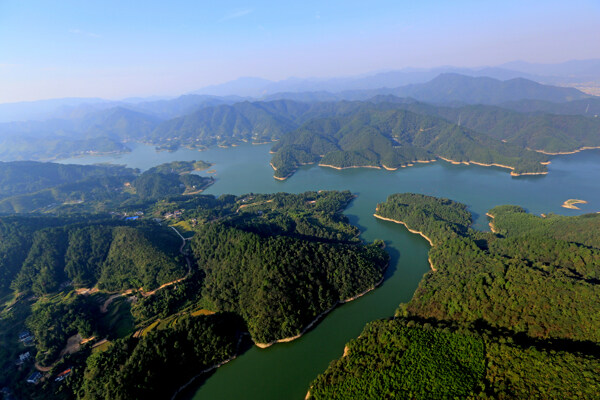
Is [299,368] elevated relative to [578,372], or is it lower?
lower

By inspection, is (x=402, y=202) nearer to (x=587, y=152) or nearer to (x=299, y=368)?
(x=299, y=368)

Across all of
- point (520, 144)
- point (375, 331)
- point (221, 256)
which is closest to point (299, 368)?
point (375, 331)

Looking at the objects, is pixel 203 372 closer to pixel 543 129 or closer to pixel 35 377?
pixel 35 377

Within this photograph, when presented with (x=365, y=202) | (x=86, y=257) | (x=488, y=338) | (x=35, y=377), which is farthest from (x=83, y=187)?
(x=488, y=338)

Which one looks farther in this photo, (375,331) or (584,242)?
(584,242)

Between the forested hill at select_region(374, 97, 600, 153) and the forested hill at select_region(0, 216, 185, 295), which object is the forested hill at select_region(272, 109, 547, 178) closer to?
the forested hill at select_region(374, 97, 600, 153)

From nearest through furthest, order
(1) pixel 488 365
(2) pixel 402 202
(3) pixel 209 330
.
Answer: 1. (1) pixel 488 365
2. (3) pixel 209 330
3. (2) pixel 402 202

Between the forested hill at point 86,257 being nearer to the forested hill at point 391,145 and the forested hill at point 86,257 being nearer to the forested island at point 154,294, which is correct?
the forested island at point 154,294
